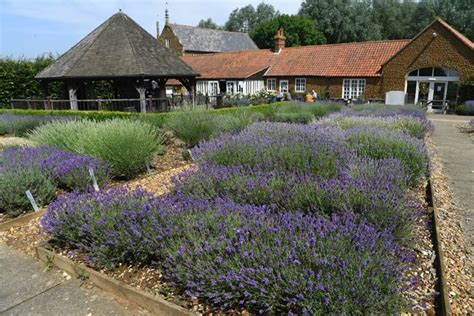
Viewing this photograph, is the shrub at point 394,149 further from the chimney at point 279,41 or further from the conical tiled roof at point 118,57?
the chimney at point 279,41

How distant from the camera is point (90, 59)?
17781mm

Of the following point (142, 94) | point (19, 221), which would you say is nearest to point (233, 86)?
point (142, 94)

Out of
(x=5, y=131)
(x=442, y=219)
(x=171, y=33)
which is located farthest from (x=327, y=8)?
(x=442, y=219)

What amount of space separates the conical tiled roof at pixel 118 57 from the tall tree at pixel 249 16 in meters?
61.9

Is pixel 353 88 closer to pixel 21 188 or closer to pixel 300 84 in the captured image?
pixel 300 84

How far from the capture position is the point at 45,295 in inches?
129

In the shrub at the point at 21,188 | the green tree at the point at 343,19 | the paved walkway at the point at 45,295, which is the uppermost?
the green tree at the point at 343,19

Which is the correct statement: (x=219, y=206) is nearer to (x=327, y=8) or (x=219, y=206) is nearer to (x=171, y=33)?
(x=171, y=33)

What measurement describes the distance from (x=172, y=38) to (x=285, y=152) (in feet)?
142

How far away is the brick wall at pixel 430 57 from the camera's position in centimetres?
2289

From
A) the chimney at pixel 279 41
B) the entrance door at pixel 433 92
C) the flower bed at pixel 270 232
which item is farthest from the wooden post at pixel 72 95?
the entrance door at pixel 433 92

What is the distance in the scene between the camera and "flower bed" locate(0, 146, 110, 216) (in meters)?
5.10

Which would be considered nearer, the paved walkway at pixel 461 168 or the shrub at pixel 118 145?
the paved walkway at pixel 461 168

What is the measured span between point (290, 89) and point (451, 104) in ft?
38.3
